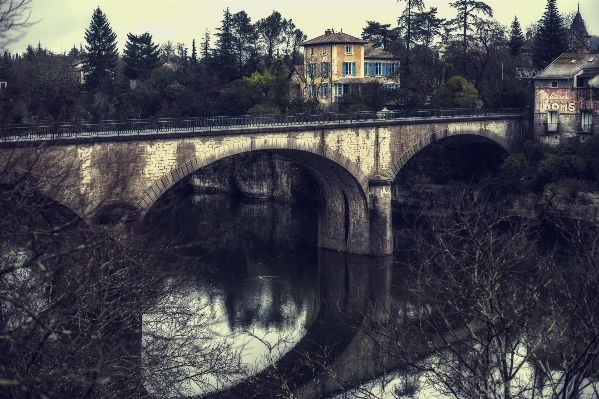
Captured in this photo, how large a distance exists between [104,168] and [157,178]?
2.69m

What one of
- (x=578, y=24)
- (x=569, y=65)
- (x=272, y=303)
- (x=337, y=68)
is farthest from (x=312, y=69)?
(x=578, y=24)

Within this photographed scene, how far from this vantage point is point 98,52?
236ft

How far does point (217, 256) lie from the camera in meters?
43.4

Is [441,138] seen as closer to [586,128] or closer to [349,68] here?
[586,128]

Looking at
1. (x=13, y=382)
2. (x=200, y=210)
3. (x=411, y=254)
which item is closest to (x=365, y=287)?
(x=411, y=254)

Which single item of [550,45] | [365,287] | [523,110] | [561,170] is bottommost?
[365,287]

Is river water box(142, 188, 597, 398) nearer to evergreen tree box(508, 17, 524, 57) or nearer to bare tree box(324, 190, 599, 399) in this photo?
bare tree box(324, 190, 599, 399)

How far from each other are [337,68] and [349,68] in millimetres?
1301

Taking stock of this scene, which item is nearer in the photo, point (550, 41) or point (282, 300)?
point (282, 300)

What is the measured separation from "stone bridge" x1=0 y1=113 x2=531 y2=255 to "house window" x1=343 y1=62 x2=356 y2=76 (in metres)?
17.3

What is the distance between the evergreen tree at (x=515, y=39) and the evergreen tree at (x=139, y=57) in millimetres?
34188

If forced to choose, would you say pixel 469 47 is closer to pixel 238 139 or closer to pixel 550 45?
pixel 550 45

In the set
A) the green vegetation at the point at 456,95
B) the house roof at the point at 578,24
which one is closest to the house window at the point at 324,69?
the green vegetation at the point at 456,95

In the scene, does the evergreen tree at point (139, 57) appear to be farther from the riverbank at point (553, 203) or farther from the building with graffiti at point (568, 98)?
the building with graffiti at point (568, 98)
